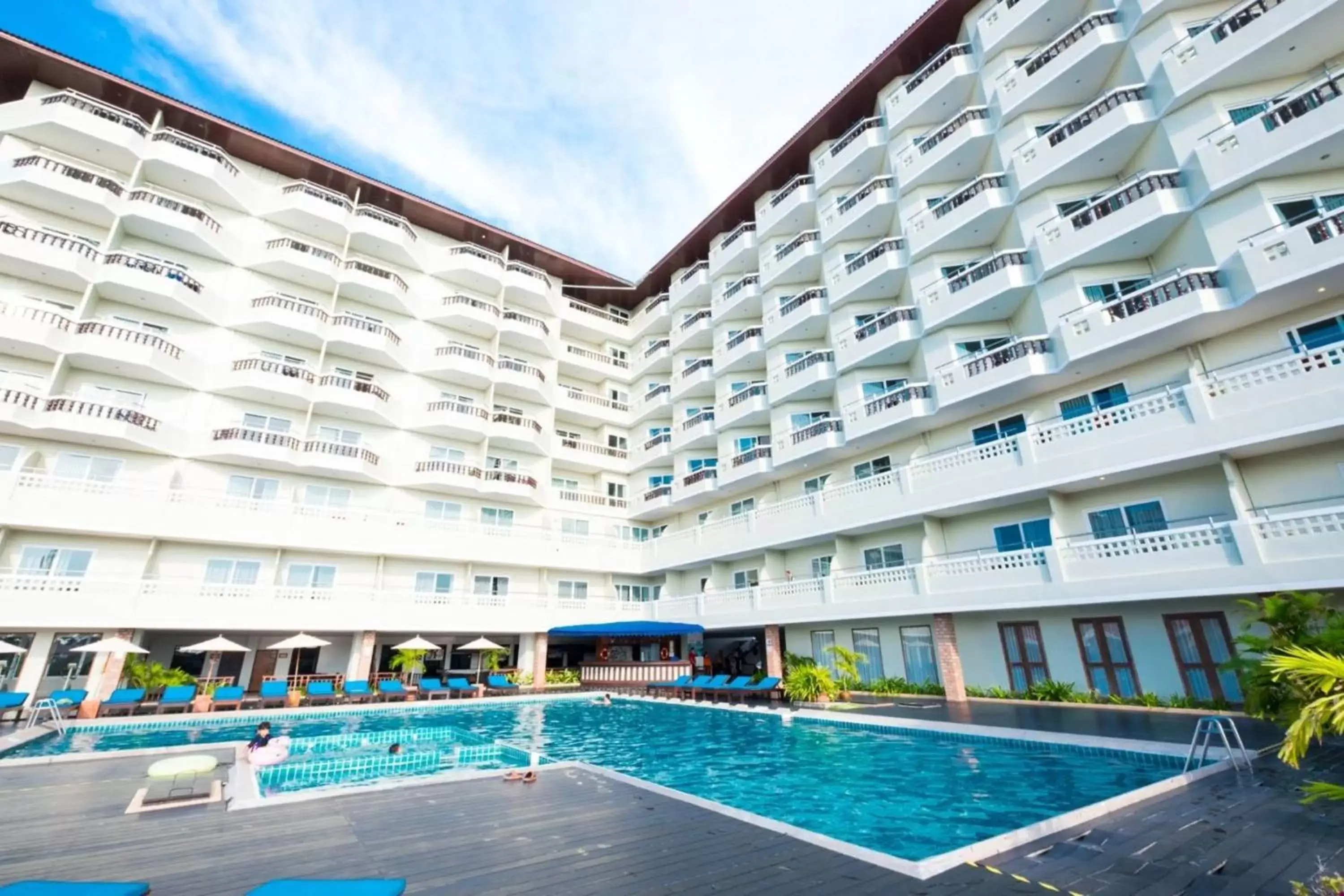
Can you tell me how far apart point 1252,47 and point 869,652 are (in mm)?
21007

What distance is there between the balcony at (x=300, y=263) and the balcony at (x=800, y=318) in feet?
69.7

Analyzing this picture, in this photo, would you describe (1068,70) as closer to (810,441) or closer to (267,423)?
(810,441)

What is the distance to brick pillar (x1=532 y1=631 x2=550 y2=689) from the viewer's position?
2738 cm

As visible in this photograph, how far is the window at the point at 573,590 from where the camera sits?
31.4m

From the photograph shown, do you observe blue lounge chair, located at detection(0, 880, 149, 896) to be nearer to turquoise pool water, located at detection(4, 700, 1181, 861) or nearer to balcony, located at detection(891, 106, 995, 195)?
turquoise pool water, located at detection(4, 700, 1181, 861)

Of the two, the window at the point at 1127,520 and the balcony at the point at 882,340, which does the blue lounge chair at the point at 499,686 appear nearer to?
the balcony at the point at 882,340

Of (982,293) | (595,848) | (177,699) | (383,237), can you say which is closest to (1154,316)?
(982,293)

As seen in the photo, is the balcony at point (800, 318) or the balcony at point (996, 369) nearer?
the balcony at point (996, 369)

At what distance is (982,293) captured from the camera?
20.1 m

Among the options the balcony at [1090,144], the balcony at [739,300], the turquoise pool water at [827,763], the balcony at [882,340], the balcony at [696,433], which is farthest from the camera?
the balcony at [696,433]

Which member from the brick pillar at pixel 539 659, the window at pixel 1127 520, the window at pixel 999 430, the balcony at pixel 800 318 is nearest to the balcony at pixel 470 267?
the balcony at pixel 800 318

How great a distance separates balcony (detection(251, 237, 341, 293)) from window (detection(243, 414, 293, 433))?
6.93 metres

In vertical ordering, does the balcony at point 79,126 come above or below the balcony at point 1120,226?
above

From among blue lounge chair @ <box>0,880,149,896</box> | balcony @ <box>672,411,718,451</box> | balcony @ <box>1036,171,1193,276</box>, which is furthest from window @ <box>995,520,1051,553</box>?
blue lounge chair @ <box>0,880,149,896</box>
